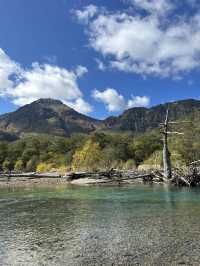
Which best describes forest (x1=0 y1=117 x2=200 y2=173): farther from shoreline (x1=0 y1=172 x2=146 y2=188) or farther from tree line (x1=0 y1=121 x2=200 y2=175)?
shoreline (x1=0 y1=172 x2=146 y2=188)

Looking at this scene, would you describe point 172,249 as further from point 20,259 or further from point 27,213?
point 27,213

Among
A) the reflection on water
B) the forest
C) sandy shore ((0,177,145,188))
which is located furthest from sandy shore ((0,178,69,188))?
the reflection on water

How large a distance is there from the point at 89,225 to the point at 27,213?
9.15m

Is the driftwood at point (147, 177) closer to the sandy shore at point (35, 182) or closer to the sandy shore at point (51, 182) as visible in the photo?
the sandy shore at point (51, 182)

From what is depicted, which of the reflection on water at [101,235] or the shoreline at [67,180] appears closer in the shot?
the reflection on water at [101,235]

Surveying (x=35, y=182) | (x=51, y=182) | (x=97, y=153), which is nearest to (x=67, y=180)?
(x=51, y=182)

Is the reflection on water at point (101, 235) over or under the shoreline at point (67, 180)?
under

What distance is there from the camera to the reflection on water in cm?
1714

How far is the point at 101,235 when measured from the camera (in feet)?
73.9

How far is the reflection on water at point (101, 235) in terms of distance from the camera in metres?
17.1

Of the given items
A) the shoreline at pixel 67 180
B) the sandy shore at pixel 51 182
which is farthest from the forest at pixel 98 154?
the sandy shore at pixel 51 182

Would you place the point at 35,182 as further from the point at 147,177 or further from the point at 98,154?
the point at 98,154

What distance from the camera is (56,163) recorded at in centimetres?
14625

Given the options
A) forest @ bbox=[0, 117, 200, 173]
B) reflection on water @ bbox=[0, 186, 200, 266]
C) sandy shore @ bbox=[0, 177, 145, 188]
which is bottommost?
reflection on water @ bbox=[0, 186, 200, 266]
